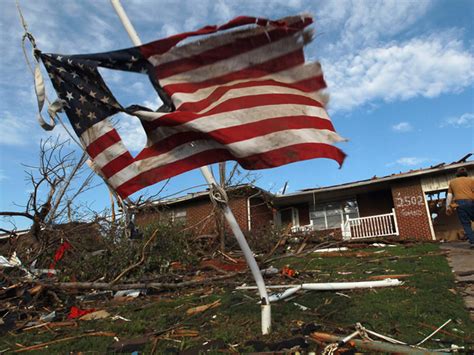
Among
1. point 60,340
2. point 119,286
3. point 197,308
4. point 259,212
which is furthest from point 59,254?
point 259,212

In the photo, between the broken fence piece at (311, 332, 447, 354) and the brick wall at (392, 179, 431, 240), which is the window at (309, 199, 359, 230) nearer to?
the brick wall at (392, 179, 431, 240)

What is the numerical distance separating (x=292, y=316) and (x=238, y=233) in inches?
44.3

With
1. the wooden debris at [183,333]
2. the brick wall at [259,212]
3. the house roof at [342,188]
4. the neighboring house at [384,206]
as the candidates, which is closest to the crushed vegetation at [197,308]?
the wooden debris at [183,333]

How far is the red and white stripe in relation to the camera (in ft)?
9.30

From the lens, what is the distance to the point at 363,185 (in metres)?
16.3

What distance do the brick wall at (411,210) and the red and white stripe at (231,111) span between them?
13969mm

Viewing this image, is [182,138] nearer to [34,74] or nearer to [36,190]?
[34,74]

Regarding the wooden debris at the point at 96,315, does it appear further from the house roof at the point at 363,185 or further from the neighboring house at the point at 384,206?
the house roof at the point at 363,185

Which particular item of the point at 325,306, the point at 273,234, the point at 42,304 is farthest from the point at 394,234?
the point at 42,304

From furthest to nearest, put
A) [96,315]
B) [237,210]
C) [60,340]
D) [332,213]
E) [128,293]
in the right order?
[332,213], [237,210], [128,293], [96,315], [60,340]

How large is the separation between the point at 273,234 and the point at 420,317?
26.0 ft

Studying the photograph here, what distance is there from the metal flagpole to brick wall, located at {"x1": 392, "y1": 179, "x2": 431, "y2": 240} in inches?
549

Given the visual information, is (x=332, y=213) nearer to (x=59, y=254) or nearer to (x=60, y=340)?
(x=59, y=254)

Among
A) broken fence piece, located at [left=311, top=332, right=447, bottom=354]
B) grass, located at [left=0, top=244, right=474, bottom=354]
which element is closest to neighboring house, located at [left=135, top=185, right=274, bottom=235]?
grass, located at [left=0, top=244, right=474, bottom=354]
